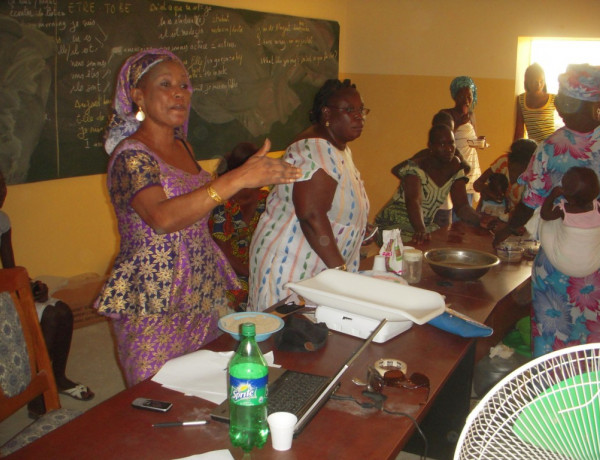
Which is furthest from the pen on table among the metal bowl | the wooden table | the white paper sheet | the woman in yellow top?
the woman in yellow top

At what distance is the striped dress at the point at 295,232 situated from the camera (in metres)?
2.41

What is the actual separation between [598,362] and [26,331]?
1.62 meters

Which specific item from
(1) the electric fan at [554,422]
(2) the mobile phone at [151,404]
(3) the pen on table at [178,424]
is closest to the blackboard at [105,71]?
(2) the mobile phone at [151,404]

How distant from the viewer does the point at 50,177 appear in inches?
154

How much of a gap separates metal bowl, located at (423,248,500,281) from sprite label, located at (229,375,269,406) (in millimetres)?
1469

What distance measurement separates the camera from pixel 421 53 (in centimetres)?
664

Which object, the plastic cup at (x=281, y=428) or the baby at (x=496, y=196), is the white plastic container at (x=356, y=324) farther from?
the baby at (x=496, y=196)

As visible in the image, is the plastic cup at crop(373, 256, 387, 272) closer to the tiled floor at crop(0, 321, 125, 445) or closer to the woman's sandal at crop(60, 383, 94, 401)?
the tiled floor at crop(0, 321, 125, 445)

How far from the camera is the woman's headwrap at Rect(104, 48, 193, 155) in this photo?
1.96 m

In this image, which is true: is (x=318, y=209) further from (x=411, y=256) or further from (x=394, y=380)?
(x=394, y=380)

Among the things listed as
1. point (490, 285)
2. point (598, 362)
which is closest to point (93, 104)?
point (490, 285)

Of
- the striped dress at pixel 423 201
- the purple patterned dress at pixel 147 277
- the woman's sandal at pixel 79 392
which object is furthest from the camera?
the striped dress at pixel 423 201

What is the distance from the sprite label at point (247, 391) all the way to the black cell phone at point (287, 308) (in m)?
0.81

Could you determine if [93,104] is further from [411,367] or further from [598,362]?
[598,362]
